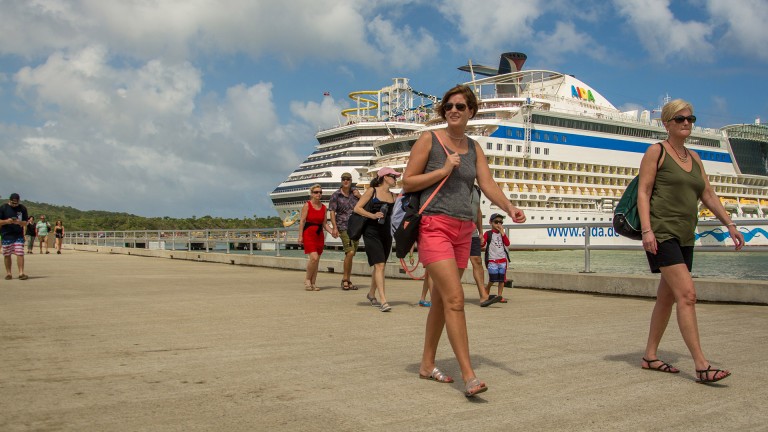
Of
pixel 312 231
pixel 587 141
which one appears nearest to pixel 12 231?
pixel 312 231

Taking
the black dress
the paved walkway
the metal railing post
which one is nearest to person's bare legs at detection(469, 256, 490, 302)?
the paved walkway

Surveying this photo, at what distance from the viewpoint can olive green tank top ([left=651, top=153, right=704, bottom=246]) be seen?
13.3 ft

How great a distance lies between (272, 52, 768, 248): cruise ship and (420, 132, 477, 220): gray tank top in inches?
1366

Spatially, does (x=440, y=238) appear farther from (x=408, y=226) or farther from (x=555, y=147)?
(x=555, y=147)

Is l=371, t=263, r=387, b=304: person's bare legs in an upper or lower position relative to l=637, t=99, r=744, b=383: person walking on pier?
lower

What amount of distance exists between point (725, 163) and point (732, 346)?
6615 cm

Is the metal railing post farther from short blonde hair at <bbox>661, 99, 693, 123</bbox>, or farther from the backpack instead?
the backpack

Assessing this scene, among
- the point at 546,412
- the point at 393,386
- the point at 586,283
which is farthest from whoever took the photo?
the point at 586,283

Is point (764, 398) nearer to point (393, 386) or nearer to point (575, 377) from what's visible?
point (575, 377)

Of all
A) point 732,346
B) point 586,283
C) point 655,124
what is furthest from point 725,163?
point 732,346

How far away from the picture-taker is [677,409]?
3248mm

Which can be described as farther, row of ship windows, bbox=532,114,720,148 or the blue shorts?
row of ship windows, bbox=532,114,720,148

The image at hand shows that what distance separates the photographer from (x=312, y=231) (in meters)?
9.80

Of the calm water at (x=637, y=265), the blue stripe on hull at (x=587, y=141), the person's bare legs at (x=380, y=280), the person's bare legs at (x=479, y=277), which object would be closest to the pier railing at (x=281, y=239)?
the person's bare legs at (x=479, y=277)
